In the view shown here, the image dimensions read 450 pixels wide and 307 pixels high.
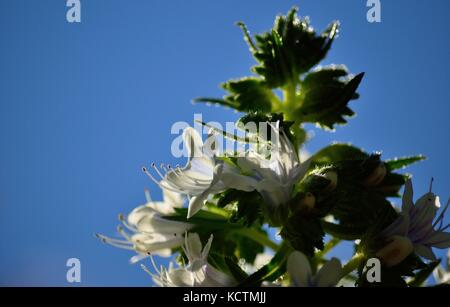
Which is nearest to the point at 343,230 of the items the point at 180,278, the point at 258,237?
the point at 258,237

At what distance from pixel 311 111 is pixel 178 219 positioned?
1.16 meters

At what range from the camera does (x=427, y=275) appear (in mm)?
3787

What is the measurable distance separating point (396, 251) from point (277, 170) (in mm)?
800

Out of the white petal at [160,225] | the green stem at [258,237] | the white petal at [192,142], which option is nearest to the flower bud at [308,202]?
the green stem at [258,237]

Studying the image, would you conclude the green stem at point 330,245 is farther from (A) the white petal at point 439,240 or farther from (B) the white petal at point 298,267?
(B) the white petal at point 298,267

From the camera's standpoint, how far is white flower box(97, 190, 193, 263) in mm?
4086

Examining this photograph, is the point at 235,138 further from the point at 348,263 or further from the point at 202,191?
the point at 348,263

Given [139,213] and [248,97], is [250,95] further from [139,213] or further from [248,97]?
[139,213]

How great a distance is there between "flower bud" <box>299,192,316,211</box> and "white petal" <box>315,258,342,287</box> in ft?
1.21

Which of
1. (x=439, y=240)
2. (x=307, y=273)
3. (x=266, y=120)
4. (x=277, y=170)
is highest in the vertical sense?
(x=266, y=120)

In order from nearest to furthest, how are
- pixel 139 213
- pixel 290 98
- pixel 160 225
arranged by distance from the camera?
pixel 160 225
pixel 290 98
pixel 139 213

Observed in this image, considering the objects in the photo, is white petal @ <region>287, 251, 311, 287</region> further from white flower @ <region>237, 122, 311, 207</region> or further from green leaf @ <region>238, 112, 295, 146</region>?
green leaf @ <region>238, 112, 295, 146</region>

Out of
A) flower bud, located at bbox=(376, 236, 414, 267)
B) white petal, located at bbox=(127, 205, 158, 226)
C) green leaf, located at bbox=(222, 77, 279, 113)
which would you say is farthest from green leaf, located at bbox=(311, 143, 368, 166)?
white petal, located at bbox=(127, 205, 158, 226)

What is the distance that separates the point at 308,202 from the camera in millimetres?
3281
